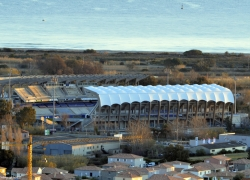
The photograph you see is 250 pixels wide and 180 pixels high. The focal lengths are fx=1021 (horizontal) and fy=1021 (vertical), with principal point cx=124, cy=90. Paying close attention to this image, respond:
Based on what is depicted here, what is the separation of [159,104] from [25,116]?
7182 millimetres

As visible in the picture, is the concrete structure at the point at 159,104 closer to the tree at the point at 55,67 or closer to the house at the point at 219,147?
the house at the point at 219,147

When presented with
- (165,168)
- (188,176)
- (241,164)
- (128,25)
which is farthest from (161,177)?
(128,25)

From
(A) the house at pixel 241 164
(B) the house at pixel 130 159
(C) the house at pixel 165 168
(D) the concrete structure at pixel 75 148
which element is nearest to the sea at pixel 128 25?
(D) the concrete structure at pixel 75 148

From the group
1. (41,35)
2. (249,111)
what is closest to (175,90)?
(249,111)

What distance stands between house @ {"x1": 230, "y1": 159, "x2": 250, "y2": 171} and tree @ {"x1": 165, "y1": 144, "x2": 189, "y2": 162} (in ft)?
7.22

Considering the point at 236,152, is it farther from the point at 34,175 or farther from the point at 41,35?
the point at 41,35

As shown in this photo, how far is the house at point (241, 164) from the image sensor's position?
3712cm

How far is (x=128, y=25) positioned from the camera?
149750 millimetres

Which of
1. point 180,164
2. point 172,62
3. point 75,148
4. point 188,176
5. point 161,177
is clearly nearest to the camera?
point 161,177

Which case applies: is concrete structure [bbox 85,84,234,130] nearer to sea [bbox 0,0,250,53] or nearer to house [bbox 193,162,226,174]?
house [bbox 193,162,226,174]

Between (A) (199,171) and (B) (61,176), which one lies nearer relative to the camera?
(B) (61,176)

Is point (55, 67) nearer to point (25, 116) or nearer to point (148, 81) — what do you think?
point (148, 81)

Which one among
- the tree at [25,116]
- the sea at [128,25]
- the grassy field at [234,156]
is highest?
the sea at [128,25]

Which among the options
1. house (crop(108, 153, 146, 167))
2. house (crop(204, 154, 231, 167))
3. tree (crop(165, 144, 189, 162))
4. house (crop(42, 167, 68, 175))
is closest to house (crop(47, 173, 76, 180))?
house (crop(42, 167, 68, 175))
